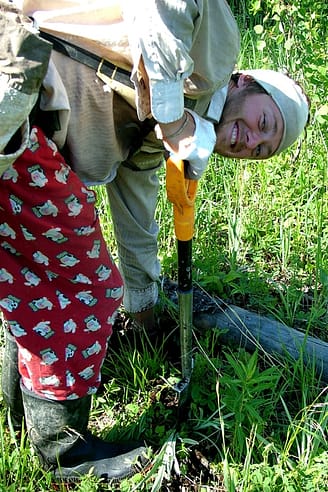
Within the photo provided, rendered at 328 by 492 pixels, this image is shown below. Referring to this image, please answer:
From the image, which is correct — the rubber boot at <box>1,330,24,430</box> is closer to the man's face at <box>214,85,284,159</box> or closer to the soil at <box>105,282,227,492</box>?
the soil at <box>105,282,227,492</box>

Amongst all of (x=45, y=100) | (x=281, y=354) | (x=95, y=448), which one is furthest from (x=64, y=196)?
(x=281, y=354)

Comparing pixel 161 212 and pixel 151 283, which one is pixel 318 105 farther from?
pixel 151 283

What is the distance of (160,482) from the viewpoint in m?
1.95

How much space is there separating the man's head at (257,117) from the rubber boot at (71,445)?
0.83 metres

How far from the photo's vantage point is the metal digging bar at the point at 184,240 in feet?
5.61

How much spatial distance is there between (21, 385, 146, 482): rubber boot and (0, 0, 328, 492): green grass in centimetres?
5

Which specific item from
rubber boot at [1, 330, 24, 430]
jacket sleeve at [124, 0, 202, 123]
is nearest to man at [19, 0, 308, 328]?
jacket sleeve at [124, 0, 202, 123]

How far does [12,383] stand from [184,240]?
688mm

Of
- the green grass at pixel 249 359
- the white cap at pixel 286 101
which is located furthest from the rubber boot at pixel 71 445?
the white cap at pixel 286 101

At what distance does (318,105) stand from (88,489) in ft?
6.56

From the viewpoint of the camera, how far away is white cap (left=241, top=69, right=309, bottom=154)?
76.2 inches

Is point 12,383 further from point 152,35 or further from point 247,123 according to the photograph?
point 152,35

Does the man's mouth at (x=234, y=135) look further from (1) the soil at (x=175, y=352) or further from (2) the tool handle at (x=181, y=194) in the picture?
(1) the soil at (x=175, y=352)

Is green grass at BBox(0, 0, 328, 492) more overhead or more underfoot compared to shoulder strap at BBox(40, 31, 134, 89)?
more underfoot
